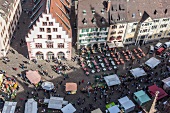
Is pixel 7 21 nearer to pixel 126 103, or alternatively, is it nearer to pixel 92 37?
pixel 92 37

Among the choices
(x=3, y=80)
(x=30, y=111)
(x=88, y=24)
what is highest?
(x=88, y=24)

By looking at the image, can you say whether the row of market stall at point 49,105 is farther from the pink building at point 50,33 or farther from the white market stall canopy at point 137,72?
the white market stall canopy at point 137,72

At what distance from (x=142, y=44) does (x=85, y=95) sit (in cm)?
3647

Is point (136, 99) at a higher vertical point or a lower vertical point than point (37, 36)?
lower

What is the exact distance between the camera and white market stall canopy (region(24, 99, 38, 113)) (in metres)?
82.4

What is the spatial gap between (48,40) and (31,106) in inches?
957

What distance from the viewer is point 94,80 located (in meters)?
95.2

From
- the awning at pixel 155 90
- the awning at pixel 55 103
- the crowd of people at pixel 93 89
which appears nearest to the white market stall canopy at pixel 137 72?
the crowd of people at pixel 93 89

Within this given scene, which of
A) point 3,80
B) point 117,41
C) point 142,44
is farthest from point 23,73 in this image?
point 142,44

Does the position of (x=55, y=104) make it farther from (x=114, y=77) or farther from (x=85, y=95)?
(x=114, y=77)

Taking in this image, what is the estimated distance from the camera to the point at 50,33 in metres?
91.2

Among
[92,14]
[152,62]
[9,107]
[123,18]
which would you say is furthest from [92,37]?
[9,107]

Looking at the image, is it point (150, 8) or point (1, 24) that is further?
point (150, 8)

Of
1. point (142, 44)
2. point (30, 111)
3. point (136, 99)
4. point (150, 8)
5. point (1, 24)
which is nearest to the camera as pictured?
point (30, 111)
